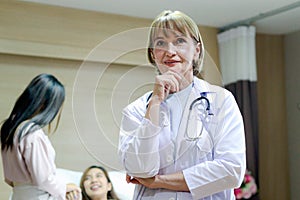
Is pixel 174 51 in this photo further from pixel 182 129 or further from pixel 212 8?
pixel 212 8

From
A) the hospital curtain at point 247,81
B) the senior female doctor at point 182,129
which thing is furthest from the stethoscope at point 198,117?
the hospital curtain at point 247,81

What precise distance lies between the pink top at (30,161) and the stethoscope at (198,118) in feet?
3.72

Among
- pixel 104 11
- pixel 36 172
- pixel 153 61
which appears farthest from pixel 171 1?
pixel 153 61

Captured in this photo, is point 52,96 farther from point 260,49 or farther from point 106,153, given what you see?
point 260,49

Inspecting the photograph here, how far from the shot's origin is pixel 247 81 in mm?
3680

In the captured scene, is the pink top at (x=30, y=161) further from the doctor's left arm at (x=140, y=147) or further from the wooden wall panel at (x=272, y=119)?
the wooden wall panel at (x=272, y=119)

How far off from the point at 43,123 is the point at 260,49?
2364 mm

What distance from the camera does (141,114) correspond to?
1129 millimetres

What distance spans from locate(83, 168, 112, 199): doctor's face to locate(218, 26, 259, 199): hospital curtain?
1.19 meters

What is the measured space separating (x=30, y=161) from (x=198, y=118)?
115 cm

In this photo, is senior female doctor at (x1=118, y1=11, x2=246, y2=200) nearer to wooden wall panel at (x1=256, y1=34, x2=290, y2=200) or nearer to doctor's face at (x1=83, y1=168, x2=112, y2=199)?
doctor's face at (x1=83, y1=168, x2=112, y2=199)

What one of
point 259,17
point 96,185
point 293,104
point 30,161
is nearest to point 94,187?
point 96,185

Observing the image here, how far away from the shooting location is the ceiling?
3195mm

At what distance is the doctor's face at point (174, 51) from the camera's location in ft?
3.63
